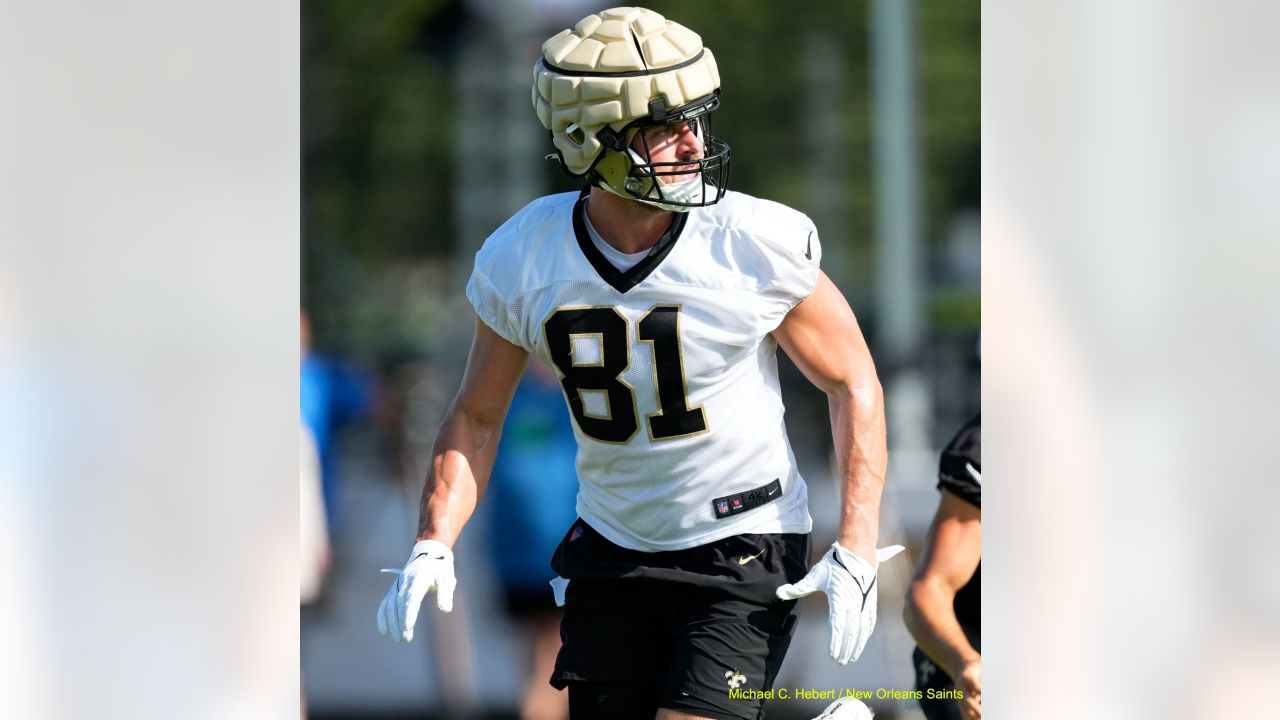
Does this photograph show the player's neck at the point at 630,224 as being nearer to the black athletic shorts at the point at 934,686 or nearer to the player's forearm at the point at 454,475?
the player's forearm at the point at 454,475

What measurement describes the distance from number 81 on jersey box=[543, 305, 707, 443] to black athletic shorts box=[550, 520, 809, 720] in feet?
0.87

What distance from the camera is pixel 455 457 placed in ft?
9.41

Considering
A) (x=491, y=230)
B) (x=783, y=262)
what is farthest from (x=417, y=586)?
(x=491, y=230)

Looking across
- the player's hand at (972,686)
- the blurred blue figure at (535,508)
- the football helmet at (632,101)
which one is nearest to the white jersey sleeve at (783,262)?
Answer: the football helmet at (632,101)

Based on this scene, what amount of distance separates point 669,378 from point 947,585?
0.97 metres

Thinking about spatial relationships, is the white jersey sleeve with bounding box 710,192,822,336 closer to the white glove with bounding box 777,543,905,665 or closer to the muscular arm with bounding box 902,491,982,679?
the white glove with bounding box 777,543,905,665

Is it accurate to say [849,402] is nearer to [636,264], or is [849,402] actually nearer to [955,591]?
[636,264]

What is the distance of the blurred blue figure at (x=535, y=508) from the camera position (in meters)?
3.59

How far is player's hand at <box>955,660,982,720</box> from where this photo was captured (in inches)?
125

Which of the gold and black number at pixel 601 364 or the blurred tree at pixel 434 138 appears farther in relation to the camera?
the blurred tree at pixel 434 138

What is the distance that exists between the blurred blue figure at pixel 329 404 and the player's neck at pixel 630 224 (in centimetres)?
118

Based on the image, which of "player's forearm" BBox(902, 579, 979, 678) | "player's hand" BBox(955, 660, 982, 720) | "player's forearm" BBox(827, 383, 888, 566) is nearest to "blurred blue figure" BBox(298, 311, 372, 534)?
"player's forearm" BBox(827, 383, 888, 566)
